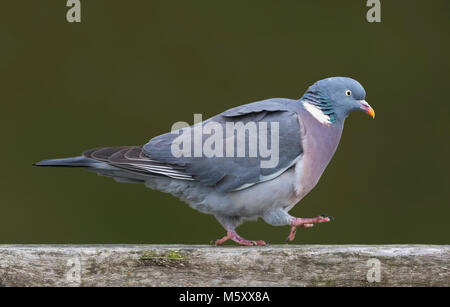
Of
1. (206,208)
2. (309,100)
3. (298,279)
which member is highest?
(309,100)

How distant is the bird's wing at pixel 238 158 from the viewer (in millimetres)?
3326

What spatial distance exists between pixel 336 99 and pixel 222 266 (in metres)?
1.18

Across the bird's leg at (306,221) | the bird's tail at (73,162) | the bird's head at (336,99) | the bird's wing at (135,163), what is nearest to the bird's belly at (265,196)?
the bird's leg at (306,221)

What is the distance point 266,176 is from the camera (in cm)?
331

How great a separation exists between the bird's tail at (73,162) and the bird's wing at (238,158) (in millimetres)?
157

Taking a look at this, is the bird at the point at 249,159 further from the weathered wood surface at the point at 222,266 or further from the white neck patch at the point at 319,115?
the weathered wood surface at the point at 222,266

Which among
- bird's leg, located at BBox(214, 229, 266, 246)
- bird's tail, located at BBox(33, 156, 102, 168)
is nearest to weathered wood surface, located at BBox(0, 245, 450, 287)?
bird's leg, located at BBox(214, 229, 266, 246)

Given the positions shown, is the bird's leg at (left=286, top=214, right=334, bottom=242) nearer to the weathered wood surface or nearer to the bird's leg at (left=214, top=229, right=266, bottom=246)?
the bird's leg at (left=214, top=229, right=266, bottom=246)

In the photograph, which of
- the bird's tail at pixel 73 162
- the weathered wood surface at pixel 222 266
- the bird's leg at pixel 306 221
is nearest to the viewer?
the weathered wood surface at pixel 222 266

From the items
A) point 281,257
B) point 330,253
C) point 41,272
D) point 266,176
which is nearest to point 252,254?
point 281,257

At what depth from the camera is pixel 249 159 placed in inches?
132

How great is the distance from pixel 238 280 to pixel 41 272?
0.86 meters

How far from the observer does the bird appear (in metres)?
3.33

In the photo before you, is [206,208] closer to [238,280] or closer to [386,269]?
[238,280]
